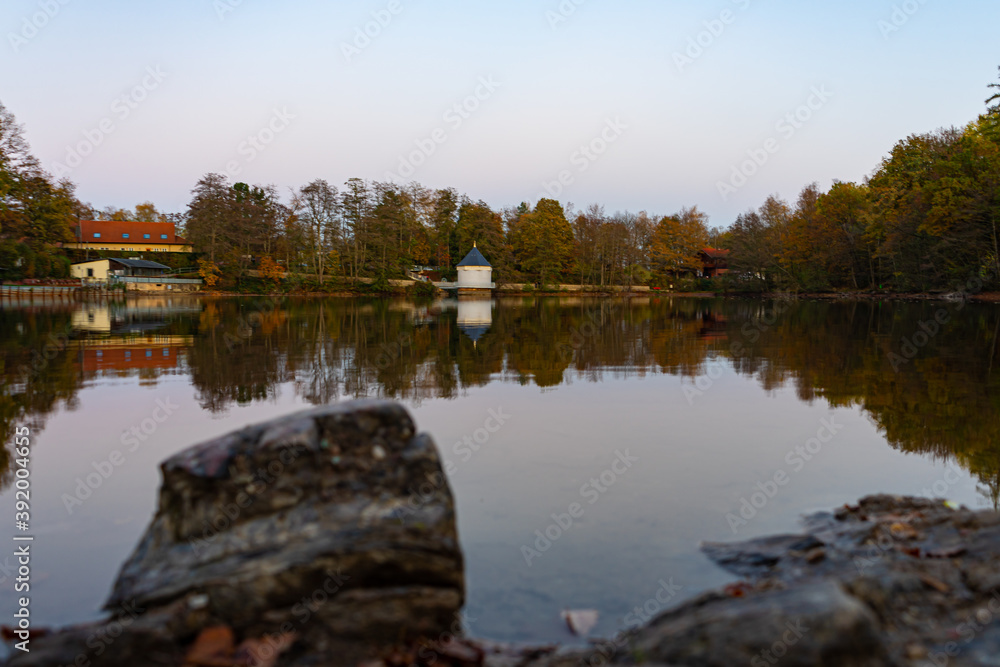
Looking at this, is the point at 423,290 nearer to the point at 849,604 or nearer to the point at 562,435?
the point at 562,435

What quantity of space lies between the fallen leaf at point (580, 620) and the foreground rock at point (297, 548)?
748 millimetres

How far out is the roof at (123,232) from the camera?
246 feet

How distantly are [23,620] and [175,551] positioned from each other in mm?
1062

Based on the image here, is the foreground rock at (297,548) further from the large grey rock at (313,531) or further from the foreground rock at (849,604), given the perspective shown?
the foreground rock at (849,604)

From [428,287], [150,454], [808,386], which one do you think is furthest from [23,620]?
[428,287]

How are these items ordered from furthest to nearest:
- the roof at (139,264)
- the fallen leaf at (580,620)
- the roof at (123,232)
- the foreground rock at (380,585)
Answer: the roof at (123,232) → the roof at (139,264) → the fallen leaf at (580,620) → the foreground rock at (380,585)

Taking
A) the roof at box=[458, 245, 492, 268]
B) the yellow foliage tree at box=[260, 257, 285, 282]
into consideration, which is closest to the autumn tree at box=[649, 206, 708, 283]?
the roof at box=[458, 245, 492, 268]

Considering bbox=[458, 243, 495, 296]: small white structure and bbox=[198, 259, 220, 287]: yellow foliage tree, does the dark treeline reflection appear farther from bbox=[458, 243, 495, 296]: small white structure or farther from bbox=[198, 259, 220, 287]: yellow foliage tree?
bbox=[458, 243, 495, 296]: small white structure

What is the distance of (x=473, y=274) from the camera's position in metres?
70.1

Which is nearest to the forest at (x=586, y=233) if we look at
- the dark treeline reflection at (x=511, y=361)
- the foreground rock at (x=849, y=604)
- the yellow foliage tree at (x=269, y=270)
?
the yellow foliage tree at (x=269, y=270)

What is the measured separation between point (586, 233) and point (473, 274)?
18098 millimetres

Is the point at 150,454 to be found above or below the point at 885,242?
below

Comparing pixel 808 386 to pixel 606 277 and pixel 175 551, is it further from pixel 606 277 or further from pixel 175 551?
pixel 606 277

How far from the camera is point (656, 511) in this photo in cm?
606
